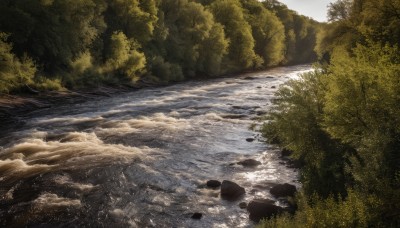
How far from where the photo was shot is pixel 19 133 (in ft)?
→ 72.8

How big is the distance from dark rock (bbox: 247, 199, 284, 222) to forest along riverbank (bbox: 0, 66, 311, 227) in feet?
1.08

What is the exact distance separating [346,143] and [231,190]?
16.3 feet

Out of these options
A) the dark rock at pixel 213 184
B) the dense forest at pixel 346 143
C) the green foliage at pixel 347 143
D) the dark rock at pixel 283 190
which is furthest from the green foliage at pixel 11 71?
the dark rock at pixel 283 190

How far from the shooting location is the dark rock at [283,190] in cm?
1458

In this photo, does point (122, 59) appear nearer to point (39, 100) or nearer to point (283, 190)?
point (39, 100)

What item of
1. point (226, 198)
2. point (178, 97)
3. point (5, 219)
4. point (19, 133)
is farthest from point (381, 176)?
point (178, 97)

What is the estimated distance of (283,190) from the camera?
578 inches

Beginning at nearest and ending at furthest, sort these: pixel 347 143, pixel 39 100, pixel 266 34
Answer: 1. pixel 347 143
2. pixel 39 100
3. pixel 266 34

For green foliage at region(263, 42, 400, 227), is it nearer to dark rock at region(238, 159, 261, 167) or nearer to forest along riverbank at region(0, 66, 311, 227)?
dark rock at region(238, 159, 261, 167)

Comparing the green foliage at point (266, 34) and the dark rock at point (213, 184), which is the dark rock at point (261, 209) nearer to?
Answer: the dark rock at point (213, 184)

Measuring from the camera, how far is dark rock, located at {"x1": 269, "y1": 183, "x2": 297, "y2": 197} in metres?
14.6

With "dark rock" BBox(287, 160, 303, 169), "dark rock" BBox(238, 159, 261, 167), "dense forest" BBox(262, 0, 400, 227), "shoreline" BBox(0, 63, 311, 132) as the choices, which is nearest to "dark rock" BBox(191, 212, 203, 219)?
"dense forest" BBox(262, 0, 400, 227)

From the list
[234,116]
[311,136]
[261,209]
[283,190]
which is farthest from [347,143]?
[234,116]

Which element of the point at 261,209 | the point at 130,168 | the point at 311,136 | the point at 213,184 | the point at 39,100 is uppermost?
the point at 311,136
